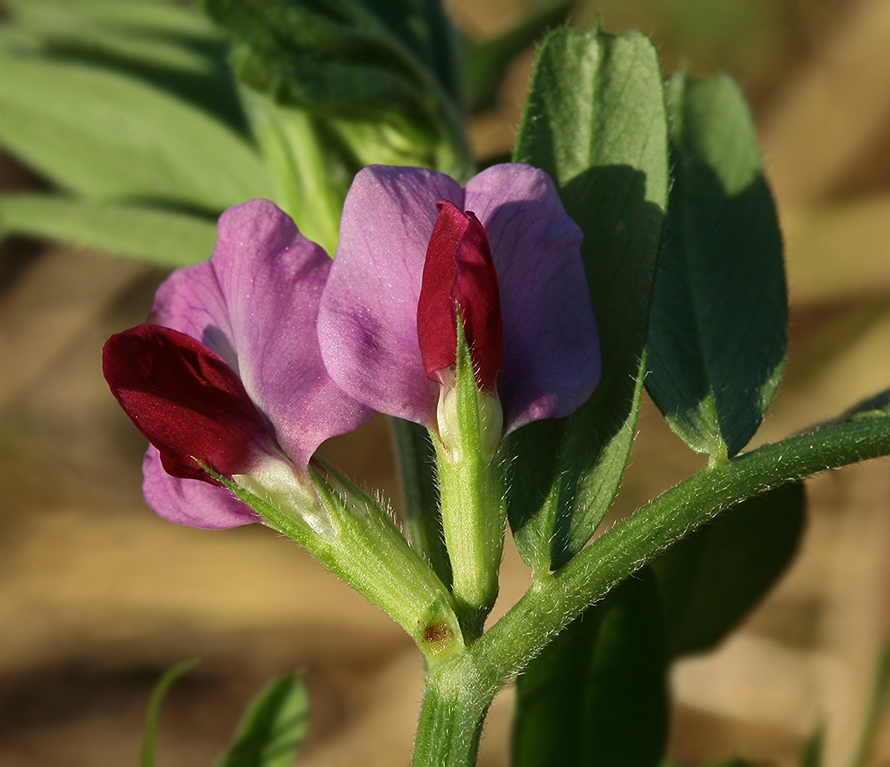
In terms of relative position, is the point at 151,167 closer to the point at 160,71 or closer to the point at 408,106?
the point at 160,71

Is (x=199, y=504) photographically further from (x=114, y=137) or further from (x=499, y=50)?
(x=499, y=50)

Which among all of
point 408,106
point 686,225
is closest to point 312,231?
point 408,106

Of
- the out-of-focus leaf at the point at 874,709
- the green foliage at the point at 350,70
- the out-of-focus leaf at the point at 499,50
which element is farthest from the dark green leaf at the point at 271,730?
the out-of-focus leaf at the point at 499,50

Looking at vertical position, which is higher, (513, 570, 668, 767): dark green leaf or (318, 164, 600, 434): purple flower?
(318, 164, 600, 434): purple flower

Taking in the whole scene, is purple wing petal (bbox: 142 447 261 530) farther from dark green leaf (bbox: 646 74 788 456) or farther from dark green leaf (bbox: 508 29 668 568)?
dark green leaf (bbox: 646 74 788 456)

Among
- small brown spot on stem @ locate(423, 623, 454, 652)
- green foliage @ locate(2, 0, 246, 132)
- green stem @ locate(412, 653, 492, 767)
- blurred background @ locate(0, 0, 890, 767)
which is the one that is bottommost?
blurred background @ locate(0, 0, 890, 767)

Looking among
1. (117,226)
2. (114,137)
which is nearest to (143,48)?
(114,137)

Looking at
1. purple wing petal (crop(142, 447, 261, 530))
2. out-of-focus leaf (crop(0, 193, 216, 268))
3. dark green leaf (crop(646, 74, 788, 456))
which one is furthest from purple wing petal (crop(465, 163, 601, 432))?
out-of-focus leaf (crop(0, 193, 216, 268))

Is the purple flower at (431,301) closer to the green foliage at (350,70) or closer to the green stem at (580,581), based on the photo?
the green stem at (580,581)
